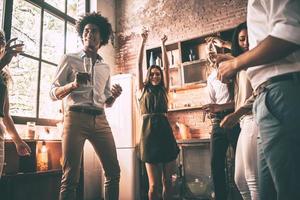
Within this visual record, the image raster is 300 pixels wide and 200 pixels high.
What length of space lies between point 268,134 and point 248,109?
645mm

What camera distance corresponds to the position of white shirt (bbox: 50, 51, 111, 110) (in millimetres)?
2053

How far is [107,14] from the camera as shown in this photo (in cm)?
493

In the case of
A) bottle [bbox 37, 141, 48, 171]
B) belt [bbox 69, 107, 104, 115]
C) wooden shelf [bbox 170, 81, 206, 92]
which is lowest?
bottle [bbox 37, 141, 48, 171]

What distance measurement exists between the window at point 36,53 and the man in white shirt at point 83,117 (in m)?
1.45

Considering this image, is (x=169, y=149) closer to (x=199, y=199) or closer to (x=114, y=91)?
(x=114, y=91)

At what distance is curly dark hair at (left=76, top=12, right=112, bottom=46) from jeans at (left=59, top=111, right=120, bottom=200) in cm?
103

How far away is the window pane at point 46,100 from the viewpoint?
3643 mm

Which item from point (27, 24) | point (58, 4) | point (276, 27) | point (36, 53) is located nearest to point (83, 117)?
point (276, 27)

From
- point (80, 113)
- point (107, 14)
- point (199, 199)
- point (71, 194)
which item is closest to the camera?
point (71, 194)

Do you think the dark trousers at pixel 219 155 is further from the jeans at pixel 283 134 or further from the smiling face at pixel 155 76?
the jeans at pixel 283 134

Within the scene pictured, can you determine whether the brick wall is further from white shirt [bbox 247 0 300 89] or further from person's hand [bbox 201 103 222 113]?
white shirt [bbox 247 0 300 89]

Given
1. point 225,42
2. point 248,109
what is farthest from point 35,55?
point 248,109

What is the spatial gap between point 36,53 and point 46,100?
2.28ft

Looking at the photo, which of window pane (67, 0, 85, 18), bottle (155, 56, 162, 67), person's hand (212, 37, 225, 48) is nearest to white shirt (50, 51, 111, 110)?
bottle (155, 56, 162, 67)
